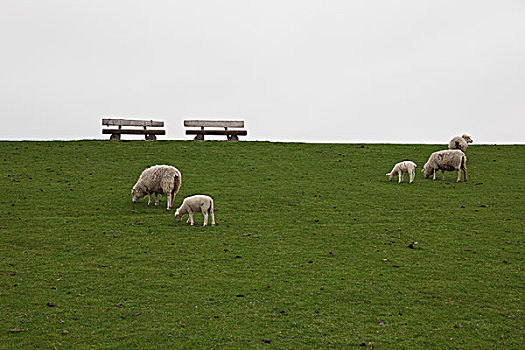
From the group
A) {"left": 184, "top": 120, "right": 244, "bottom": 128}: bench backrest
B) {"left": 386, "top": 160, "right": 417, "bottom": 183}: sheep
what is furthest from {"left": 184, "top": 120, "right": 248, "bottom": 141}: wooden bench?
{"left": 386, "top": 160, "right": 417, "bottom": 183}: sheep

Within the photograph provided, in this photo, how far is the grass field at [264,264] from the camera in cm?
962

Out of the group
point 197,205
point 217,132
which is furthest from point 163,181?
point 217,132

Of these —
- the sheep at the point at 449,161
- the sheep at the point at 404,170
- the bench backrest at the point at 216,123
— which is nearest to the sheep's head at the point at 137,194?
the sheep at the point at 404,170

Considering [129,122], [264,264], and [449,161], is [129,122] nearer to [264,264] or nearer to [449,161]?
[449,161]

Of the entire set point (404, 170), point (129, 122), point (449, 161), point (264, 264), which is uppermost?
point (129, 122)

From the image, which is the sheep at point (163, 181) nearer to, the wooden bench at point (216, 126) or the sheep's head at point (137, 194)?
the sheep's head at point (137, 194)

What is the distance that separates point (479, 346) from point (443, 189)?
17421 millimetres

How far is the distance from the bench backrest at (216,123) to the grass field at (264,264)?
1470 cm

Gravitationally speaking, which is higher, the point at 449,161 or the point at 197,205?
the point at 449,161

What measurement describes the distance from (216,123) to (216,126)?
0.94ft

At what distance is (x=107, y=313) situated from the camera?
33.9ft

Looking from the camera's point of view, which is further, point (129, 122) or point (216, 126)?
point (216, 126)

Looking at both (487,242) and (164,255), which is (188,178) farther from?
(487,242)

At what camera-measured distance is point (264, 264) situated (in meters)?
13.7
